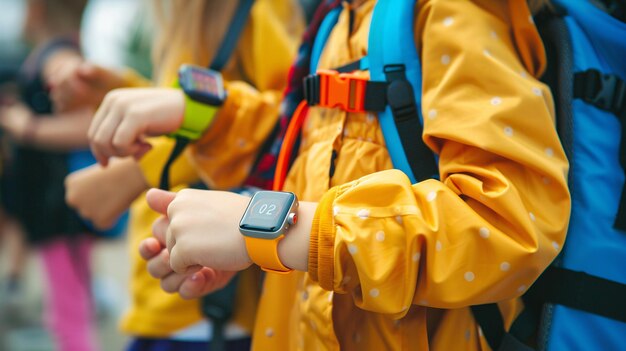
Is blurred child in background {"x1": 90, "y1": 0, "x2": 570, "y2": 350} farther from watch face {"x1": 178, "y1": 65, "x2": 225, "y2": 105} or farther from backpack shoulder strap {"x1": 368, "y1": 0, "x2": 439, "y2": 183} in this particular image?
watch face {"x1": 178, "y1": 65, "x2": 225, "y2": 105}

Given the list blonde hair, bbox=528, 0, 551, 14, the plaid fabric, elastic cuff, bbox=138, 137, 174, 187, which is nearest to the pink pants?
elastic cuff, bbox=138, 137, 174, 187

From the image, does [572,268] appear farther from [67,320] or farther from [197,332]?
[67,320]

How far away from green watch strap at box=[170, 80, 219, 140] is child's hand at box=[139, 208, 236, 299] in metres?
0.27

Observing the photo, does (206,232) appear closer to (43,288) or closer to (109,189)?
(109,189)

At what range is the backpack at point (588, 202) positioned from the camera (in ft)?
2.49

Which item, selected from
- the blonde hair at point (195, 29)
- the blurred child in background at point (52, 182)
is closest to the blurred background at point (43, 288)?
the blurred child in background at point (52, 182)

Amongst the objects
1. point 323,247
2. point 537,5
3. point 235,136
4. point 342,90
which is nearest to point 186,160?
point 235,136

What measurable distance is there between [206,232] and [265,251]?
8cm

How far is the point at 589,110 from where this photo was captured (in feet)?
2.57

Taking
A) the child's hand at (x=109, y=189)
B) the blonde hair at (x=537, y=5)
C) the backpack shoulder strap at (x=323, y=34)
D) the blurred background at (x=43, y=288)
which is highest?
the blonde hair at (x=537, y=5)

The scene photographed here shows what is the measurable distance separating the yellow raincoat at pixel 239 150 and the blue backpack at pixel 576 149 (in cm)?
36

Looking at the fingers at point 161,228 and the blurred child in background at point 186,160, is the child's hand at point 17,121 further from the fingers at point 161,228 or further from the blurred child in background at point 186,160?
the fingers at point 161,228

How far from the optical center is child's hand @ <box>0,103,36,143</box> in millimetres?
2178

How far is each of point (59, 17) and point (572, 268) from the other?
2366mm
